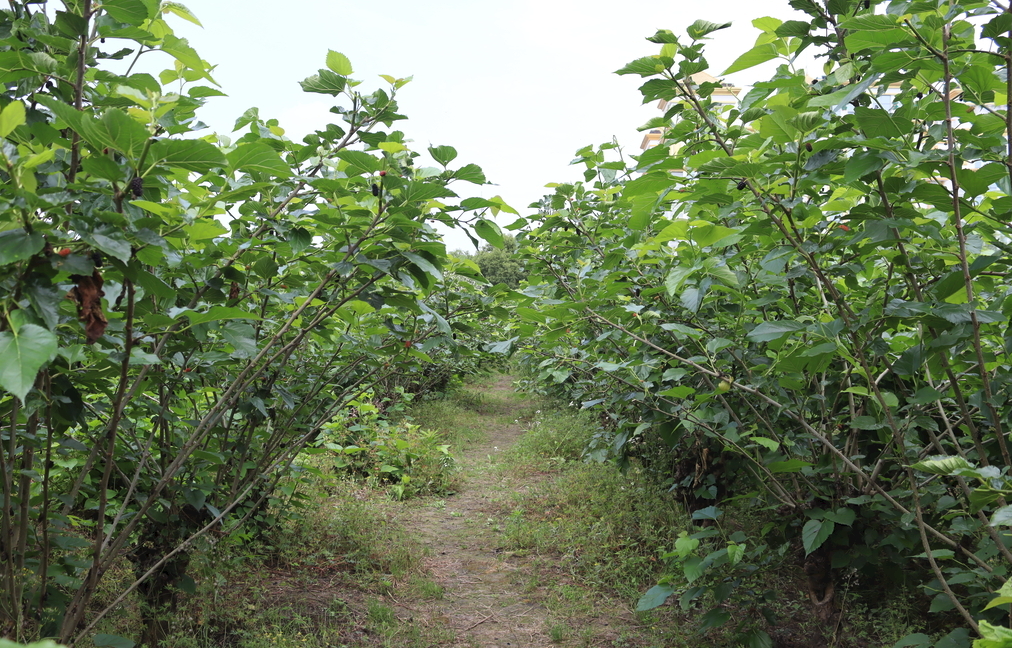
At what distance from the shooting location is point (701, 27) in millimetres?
1799

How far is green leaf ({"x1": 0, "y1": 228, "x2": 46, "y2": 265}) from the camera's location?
3.26 ft

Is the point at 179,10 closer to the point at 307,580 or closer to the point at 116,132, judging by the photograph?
the point at 116,132

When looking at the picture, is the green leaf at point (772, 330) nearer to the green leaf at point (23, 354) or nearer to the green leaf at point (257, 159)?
the green leaf at point (257, 159)

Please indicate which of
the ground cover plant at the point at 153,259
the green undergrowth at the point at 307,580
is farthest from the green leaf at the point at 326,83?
the green undergrowth at the point at 307,580

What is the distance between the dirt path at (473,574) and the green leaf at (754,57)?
2968 mm

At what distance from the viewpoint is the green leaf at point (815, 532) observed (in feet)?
7.49

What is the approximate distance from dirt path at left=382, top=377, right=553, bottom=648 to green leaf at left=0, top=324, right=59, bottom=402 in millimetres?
2969

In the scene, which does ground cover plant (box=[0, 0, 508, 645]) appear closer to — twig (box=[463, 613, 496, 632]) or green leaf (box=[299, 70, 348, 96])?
green leaf (box=[299, 70, 348, 96])

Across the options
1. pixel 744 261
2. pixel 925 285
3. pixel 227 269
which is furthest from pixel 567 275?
pixel 227 269

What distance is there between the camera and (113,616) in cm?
271

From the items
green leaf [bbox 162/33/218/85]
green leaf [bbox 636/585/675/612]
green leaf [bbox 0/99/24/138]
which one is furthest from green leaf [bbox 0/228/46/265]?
green leaf [bbox 636/585/675/612]

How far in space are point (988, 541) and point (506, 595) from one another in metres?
2.72

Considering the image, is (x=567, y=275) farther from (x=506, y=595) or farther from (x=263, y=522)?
(x=263, y=522)

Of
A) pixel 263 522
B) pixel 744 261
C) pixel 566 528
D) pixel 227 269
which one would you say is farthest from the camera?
pixel 566 528
